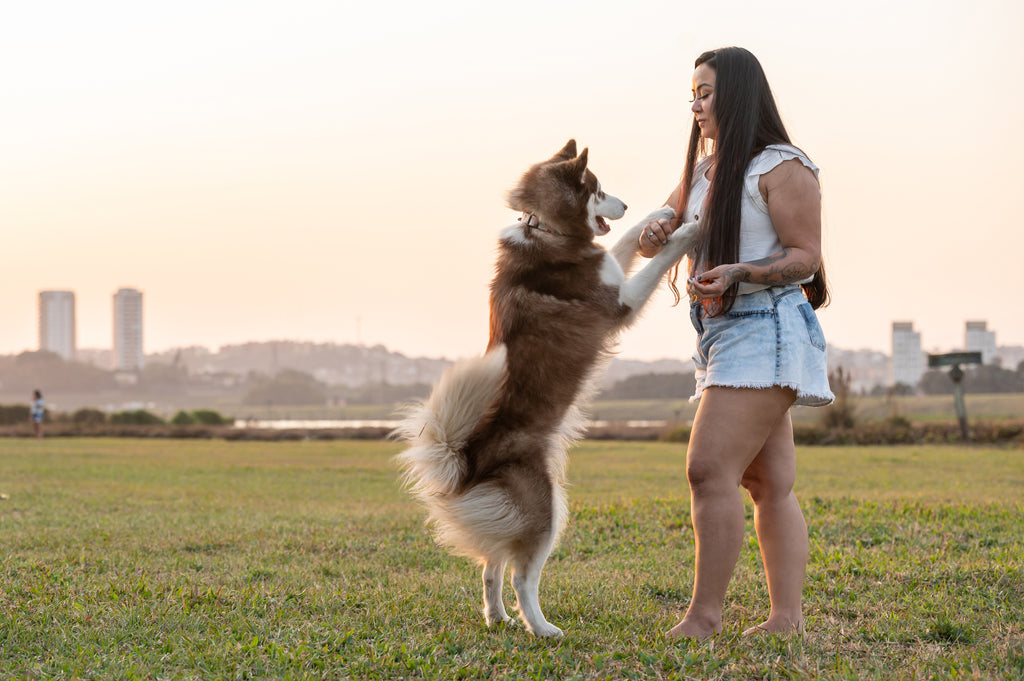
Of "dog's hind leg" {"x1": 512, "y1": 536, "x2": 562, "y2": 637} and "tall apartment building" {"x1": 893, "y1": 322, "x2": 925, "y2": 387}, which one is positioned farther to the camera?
"tall apartment building" {"x1": 893, "y1": 322, "x2": 925, "y2": 387}

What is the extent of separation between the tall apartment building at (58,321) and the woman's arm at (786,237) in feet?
615

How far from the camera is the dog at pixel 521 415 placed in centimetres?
378

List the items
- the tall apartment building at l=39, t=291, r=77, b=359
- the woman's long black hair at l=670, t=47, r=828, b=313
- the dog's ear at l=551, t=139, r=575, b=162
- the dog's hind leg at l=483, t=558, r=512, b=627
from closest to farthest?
the woman's long black hair at l=670, t=47, r=828, b=313
the dog's hind leg at l=483, t=558, r=512, b=627
the dog's ear at l=551, t=139, r=575, b=162
the tall apartment building at l=39, t=291, r=77, b=359

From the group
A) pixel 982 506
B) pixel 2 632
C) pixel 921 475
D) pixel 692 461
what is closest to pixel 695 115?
pixel 692 461

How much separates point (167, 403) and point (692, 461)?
121373 mm

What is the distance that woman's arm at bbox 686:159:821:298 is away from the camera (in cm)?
350

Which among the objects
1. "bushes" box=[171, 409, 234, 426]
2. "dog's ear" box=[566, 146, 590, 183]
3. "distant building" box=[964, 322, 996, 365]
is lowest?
"bushes" box=[171, 409, 234, 426]

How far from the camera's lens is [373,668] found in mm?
3385

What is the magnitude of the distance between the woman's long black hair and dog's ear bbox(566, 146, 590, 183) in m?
0.88

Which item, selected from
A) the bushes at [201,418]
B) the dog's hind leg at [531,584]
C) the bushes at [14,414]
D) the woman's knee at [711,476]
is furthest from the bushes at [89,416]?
the woman's knee at [711,476]

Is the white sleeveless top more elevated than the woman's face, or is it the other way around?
the woman's face

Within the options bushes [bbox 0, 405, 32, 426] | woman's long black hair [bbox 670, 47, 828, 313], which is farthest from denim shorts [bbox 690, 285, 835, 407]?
bushes [bbox 0, 405, 32, 426]

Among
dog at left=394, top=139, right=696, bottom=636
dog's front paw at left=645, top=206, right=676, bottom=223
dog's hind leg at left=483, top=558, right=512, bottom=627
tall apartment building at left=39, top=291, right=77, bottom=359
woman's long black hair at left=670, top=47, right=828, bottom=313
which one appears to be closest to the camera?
woman's long black hair at left=670, top=47, right=828, bottom=313

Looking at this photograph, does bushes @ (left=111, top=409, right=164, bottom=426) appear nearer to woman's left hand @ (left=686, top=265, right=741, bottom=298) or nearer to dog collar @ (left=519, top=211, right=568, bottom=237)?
dog collar @ (left=519, top=211, right=568, bottom=237)
